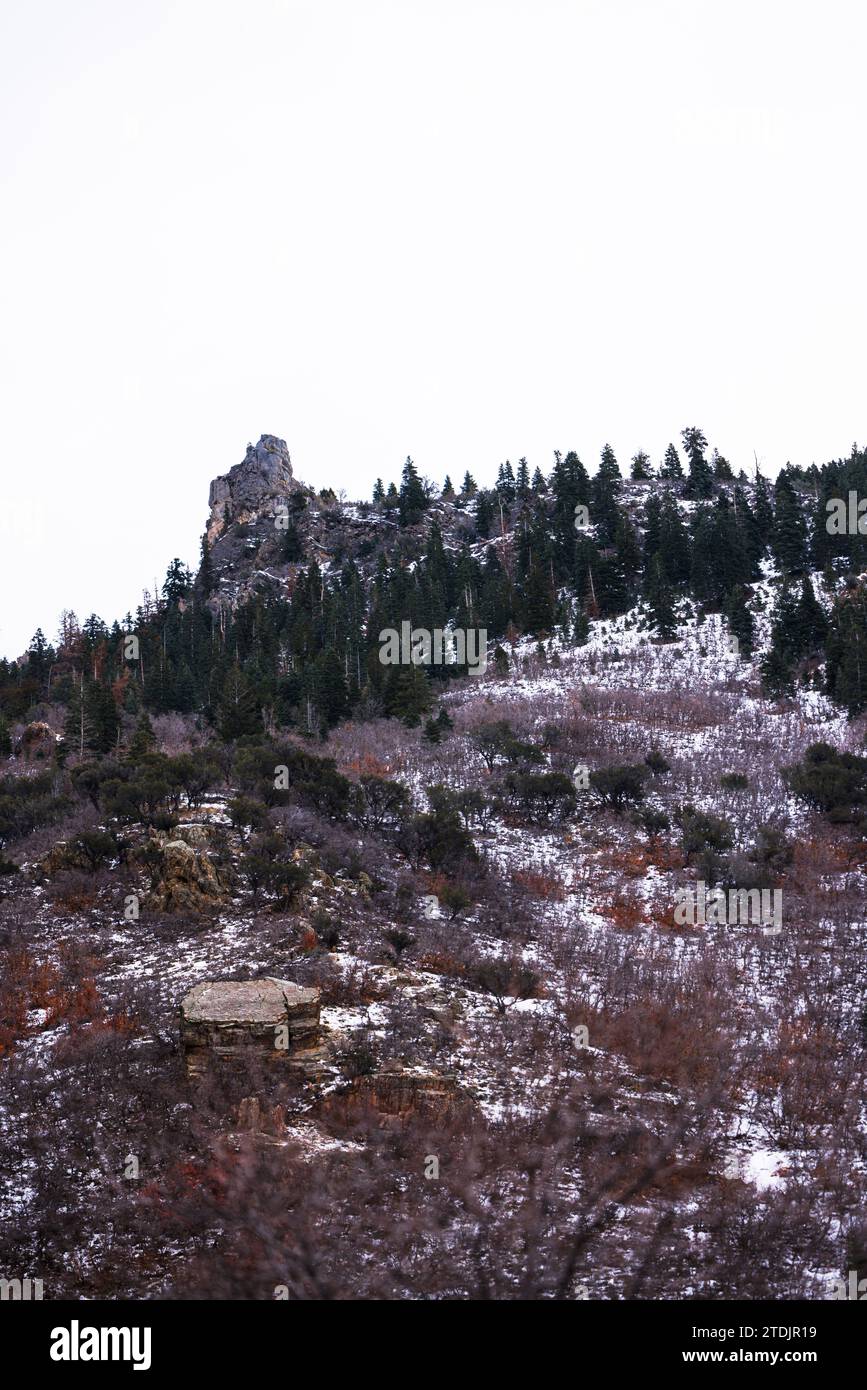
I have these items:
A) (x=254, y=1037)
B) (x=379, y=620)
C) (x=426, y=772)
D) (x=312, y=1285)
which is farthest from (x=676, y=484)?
(x=312, y=1285)

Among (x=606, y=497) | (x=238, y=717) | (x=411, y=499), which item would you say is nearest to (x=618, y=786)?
(x=238, y=717)

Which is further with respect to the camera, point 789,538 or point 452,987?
point 789,538

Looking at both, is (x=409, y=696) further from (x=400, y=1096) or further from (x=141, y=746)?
(x=400, y=1096)

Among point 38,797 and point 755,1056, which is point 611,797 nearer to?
point 755,1056

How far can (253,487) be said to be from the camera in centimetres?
10300

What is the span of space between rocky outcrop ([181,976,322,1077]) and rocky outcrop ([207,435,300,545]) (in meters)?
90.7

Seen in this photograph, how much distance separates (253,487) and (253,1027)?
95741 mm

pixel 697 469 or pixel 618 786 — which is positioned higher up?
pixel 697 469

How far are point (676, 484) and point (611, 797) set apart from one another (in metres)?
61.8

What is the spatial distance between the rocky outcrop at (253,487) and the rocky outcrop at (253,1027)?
298 ft

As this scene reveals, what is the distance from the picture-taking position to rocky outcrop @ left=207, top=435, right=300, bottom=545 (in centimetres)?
10181

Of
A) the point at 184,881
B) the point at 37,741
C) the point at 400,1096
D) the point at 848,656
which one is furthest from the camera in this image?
the point at 37,741

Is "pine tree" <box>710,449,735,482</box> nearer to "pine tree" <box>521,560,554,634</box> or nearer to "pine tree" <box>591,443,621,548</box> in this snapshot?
"pine tree" <box>591,443,621,548</box>

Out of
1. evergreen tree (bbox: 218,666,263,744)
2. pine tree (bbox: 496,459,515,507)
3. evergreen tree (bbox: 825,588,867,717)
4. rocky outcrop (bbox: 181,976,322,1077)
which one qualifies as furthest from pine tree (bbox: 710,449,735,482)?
rocky outcrop (bbox: 181,976,322,1077)
